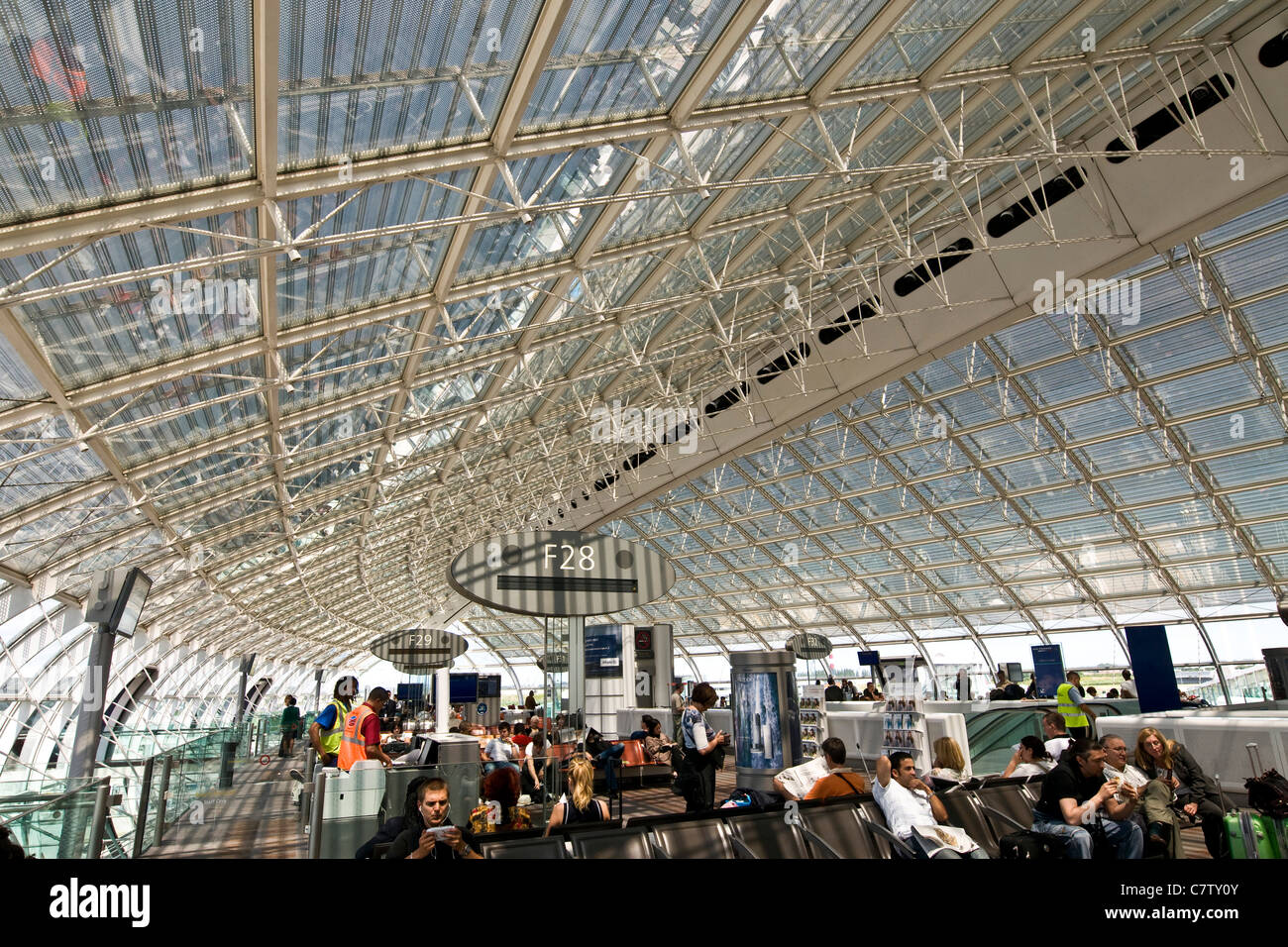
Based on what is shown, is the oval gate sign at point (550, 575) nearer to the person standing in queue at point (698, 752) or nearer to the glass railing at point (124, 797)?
the person standing in queue at point (698, 752)

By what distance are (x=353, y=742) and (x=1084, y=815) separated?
22.1 ft

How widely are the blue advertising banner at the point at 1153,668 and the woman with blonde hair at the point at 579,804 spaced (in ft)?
45.7

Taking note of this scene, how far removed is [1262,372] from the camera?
73.4 feet

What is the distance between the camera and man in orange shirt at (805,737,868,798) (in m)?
6.77

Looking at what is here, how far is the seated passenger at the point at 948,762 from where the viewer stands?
308 inches

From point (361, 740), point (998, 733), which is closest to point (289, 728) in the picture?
point (361, 740)

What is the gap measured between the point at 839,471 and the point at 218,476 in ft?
81.4

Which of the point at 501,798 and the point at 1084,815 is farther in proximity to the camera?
the point at 501,798

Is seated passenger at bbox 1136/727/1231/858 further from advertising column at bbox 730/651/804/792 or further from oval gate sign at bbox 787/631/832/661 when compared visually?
oval gate sign at bbox 787/631/832/661

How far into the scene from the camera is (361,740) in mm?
8273

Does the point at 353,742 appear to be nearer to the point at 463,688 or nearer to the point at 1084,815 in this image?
the point at 1084,815

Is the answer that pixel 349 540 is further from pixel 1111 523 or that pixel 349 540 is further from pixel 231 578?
pixel 1111 523

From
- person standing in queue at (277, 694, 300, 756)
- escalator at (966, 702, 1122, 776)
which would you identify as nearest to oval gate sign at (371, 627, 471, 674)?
person standing in queue at (277, 694, 300, 756)
